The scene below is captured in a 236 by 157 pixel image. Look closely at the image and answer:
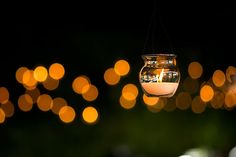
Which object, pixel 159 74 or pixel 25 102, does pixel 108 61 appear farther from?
pixel 159 74

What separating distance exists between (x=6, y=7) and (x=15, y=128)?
1.12 metres

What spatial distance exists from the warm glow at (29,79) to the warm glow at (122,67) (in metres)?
0.99

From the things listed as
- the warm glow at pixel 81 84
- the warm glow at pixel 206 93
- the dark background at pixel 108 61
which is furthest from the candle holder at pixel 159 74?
the warm glow at pixel 206 93

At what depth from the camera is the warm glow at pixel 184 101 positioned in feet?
18.4

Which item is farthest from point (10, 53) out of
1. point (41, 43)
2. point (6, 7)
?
point (6, 7)

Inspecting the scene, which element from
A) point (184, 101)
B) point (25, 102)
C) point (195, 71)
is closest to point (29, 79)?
point (25, 102)

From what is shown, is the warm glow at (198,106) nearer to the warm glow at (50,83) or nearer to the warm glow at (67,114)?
the warm glow at (67,114)

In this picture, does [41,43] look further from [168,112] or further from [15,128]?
[168,112]

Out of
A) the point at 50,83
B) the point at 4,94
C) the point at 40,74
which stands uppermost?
the point at 40,74

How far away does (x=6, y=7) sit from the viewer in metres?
4.61

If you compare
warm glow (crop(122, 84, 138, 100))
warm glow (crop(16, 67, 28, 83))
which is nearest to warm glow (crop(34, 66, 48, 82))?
warm glow (crop(16, 67, 28, 83))

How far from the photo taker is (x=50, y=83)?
5898 millimetres

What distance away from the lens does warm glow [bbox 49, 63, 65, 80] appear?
5465 millimetres

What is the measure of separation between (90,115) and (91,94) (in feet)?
0.97
